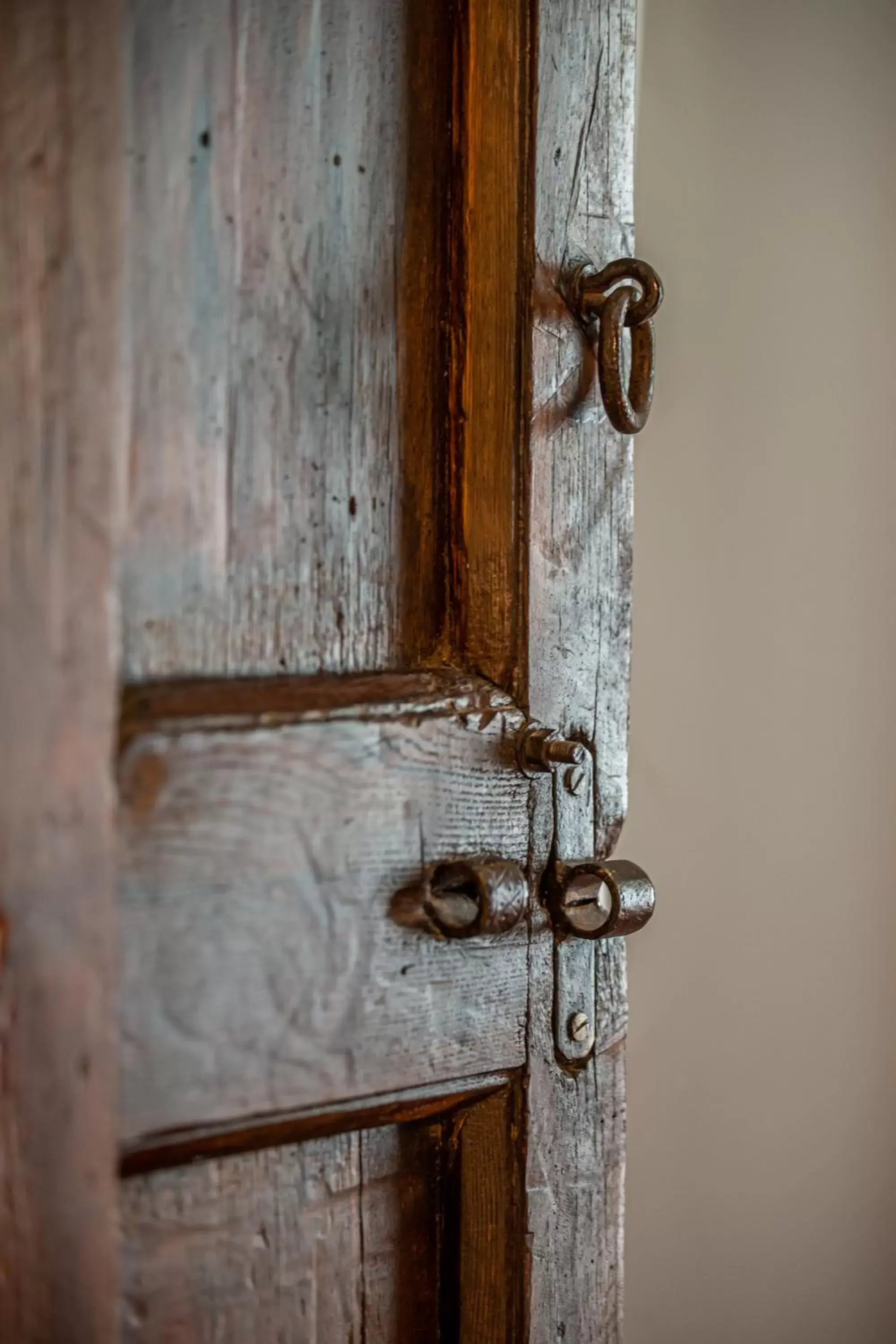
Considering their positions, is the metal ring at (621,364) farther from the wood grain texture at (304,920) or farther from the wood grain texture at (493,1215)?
the wood grain texture at (493,1215)

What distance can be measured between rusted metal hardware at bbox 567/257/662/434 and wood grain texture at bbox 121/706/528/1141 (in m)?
0.19

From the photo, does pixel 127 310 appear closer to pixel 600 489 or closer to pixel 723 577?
pixel 600 489

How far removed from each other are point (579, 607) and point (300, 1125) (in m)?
0.31

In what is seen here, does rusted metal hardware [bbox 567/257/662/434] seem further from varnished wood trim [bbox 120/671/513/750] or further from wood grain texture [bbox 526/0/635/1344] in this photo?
varnished wood trim [bbox 120/671/513/750]

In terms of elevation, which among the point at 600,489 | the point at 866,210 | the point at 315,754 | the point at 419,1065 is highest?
the point at 866,210

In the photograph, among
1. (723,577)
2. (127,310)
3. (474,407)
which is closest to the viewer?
(127,310)

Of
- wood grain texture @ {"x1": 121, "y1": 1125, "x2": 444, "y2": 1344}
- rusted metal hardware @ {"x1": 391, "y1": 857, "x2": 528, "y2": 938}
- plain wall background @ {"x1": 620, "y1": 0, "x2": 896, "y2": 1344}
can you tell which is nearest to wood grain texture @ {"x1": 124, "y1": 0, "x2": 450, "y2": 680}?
rusted metal hardware @ {"x1": 391, "y1": 857, "x2": 528, "y2": 938}

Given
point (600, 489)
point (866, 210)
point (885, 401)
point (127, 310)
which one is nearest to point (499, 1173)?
point (600, 489)

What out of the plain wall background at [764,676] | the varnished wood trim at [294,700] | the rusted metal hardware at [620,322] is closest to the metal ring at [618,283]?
the rusted metal hardware at [620,322]

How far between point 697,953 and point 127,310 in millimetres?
770

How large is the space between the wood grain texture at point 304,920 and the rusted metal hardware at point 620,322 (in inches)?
7.5

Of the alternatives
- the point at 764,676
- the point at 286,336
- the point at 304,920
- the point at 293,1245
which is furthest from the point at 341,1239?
the point at 764,676

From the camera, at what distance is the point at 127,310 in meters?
0.54

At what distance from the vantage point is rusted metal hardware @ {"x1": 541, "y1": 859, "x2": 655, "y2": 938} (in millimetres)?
662
